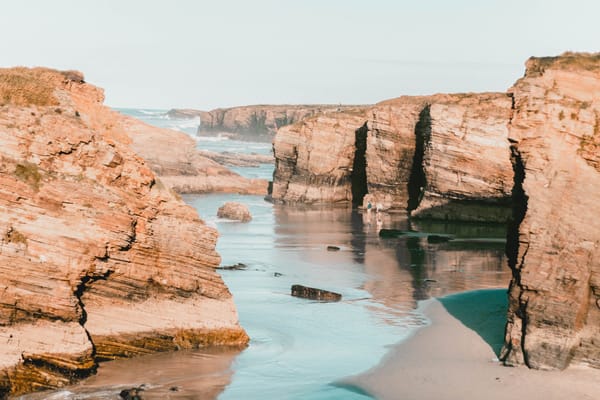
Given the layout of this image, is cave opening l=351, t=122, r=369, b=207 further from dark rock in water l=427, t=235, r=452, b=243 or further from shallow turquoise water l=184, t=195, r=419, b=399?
dark rock in water l=427, t=235, r=452, b=243

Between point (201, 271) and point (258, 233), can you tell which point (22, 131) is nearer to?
point (201, 271)

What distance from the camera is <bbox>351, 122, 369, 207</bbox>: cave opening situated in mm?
69562

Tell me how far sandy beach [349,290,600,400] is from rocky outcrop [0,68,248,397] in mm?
4458

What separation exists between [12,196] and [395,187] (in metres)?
47.3

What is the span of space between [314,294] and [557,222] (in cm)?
1160

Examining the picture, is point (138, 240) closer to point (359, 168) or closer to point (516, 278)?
point (516, 278)

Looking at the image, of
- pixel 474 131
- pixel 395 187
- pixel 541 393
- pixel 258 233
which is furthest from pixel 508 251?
pixel 395 187

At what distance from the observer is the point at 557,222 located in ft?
66.9

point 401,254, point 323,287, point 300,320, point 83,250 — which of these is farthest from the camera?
point 401,254

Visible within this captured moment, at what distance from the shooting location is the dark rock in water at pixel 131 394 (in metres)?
18.0

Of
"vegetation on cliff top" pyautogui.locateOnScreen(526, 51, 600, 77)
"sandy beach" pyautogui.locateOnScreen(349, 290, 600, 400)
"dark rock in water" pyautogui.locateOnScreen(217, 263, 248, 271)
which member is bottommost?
"dark rock in water" pyautogui.locateOnScreen(217, 263, 248, 271)

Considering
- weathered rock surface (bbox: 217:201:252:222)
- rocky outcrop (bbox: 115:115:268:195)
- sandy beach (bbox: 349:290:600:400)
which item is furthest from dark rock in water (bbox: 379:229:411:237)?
rocky outcrop (bbox: 115:115:268:195)

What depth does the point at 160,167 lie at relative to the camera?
252 ft

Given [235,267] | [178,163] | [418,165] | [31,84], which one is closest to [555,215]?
[31,84]
